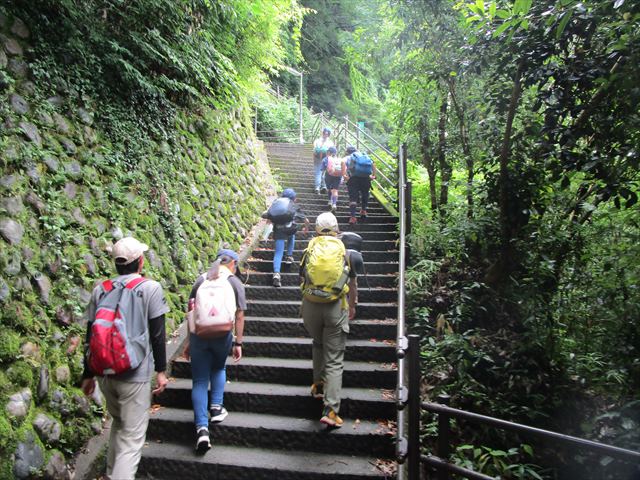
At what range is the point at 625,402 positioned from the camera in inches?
169

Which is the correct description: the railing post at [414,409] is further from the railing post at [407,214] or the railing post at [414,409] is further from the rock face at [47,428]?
the railing post at [407,214]

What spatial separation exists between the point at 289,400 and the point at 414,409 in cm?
157

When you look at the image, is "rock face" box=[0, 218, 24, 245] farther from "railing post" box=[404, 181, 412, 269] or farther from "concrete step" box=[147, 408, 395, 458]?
"railing post" box=[404, 181, 412, 269]

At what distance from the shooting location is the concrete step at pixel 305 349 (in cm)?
481

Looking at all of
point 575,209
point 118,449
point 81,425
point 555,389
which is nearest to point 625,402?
point 555,389

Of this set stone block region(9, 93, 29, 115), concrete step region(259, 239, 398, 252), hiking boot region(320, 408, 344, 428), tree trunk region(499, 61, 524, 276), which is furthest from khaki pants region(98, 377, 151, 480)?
concrete step region(259, 239, 398, 252)

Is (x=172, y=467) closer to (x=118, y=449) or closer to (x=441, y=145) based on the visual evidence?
(x=118, y=449)

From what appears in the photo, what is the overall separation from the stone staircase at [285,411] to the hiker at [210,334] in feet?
0.72

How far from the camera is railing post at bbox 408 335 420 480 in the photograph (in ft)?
9.82

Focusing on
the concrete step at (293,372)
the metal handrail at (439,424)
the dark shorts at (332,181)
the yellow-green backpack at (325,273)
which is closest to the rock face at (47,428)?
the concrete step at (293,372)

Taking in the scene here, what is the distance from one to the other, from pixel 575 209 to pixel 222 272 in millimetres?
4104

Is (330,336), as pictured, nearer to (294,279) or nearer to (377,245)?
(294,279)

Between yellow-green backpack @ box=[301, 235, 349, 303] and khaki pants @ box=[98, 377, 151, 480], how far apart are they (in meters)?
1.53

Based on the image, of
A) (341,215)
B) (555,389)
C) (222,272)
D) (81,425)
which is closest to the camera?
(81,425)
